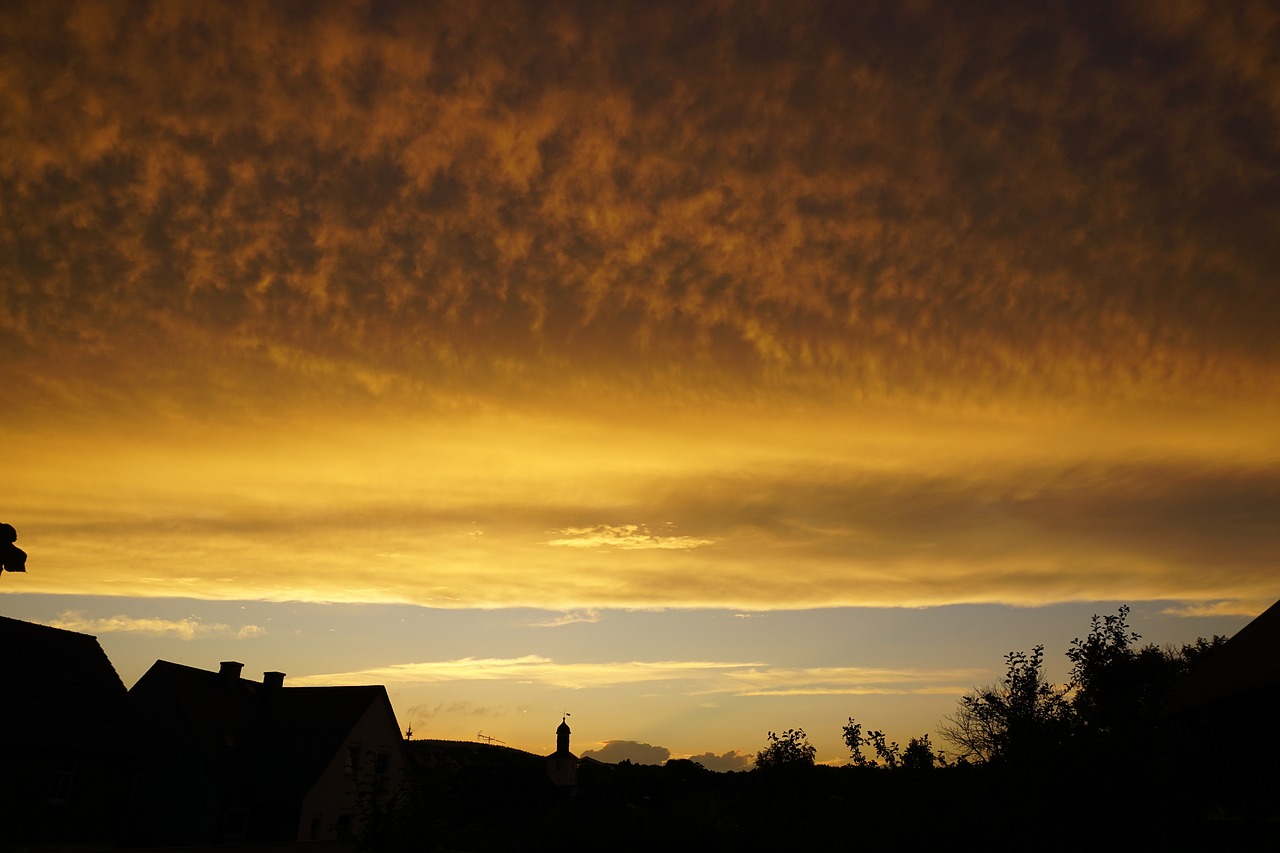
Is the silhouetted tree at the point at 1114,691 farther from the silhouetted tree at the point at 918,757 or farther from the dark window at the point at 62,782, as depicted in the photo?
the dark window at the point at 62,782

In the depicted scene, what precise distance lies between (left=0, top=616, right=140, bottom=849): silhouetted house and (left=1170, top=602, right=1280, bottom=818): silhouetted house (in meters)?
39.7

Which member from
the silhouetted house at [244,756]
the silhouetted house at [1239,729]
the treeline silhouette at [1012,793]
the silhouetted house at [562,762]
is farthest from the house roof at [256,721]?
the silhouetted house at [562,762]

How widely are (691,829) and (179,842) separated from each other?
116 feet

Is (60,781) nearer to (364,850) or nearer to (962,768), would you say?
(364,850)

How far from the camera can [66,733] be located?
36.7 metres

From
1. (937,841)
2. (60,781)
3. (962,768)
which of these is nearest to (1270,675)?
(962,768)

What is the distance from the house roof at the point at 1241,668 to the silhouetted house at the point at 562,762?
9461 centimetres

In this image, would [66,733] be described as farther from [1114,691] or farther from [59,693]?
[1114,691]

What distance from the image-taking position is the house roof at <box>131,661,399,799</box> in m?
48.5

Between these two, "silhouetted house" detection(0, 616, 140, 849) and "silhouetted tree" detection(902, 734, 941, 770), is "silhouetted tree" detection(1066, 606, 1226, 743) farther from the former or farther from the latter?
"silhouetted house" detection(0, 616, 140, 849)

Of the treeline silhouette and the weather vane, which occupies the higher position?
the weather vane

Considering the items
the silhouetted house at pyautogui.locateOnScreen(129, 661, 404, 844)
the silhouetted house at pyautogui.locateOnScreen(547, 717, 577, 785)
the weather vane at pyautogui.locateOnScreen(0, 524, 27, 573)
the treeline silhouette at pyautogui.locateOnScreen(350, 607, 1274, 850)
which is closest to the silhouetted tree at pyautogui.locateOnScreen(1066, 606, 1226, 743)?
the treeline silhouette at pyautogui.locateOnScreen(350, 607, 1274, 850)

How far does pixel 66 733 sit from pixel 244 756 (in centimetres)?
1467

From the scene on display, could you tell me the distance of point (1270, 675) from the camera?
72.1ft
